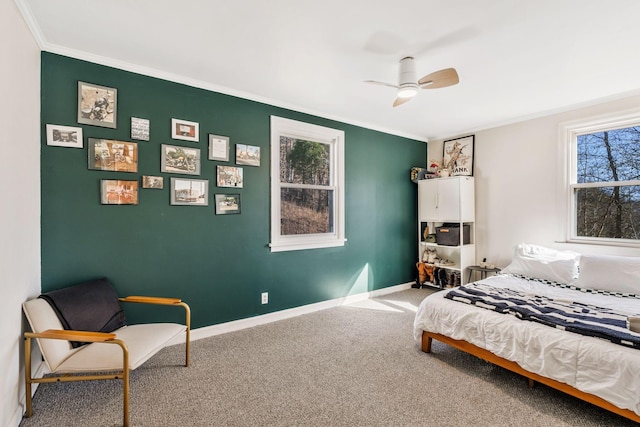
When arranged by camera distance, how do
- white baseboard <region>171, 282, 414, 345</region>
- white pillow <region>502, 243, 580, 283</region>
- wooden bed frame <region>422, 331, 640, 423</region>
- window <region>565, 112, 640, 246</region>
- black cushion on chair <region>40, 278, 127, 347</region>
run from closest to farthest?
wooden bed frame <region>422, 331, 640, 423</region> < black cushion on chair <region>40, 278, 127, 347</region> < white baseboard <region>171, 282, 414, 345</region> < white pillow <region>502, 243, 580, 283</region> < window <region>565, 112, 640, 246</region>

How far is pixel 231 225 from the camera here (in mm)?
3160

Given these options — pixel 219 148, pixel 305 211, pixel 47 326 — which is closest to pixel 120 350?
pixel 47 326

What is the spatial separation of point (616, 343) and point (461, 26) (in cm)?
226

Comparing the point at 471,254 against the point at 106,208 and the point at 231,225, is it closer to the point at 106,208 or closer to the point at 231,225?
the point at 231,225

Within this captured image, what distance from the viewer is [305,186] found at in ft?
12.5

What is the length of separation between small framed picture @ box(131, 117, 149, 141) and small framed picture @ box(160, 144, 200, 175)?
17 centimetres

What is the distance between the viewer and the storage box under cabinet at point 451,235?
4340mm

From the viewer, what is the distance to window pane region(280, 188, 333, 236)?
12.1 feet

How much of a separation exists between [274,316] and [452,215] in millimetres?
2921

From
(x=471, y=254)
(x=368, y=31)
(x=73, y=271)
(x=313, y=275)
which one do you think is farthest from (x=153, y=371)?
(x=471, y=254)

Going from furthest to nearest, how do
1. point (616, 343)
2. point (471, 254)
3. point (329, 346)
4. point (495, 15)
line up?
point (471, 254) < point (329, 346) < point (495, 15) < point (616, 343)

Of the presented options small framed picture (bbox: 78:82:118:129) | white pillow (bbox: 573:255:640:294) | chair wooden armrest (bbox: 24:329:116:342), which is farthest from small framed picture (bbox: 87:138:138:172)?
white pillow (bbox: 573:255:640:294)

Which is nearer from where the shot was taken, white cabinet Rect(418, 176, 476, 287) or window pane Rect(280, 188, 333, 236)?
window pane Rect(280, 188, 333, 236)

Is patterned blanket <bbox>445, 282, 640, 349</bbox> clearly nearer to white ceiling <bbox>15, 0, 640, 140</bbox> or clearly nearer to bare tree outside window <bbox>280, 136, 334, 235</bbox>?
bare tree outside window <bbox>280, 136, 334, 235</bbox>
